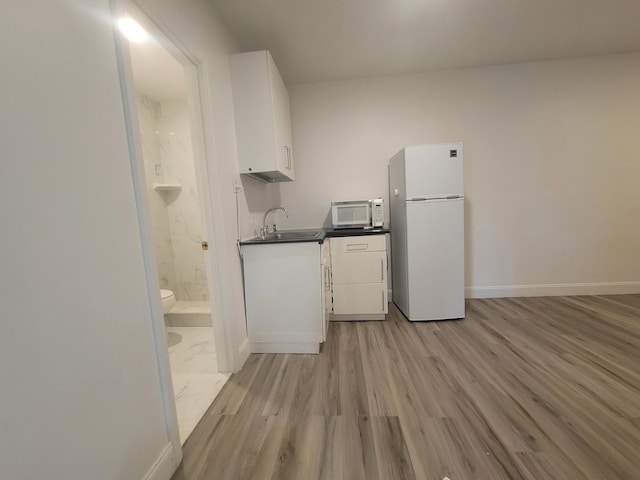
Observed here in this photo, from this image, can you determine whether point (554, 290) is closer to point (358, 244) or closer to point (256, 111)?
point (358, 244)

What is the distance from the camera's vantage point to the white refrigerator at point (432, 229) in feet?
7.34

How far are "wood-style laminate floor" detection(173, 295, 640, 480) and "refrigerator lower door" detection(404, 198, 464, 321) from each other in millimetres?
261

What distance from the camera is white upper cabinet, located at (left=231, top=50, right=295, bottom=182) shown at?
1900 millimetres

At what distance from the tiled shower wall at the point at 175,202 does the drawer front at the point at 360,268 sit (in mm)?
1595

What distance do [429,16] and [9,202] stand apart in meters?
2.63

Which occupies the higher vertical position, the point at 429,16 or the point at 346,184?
the point at 429,16

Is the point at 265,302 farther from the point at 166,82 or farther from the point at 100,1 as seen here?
the point at 166,82

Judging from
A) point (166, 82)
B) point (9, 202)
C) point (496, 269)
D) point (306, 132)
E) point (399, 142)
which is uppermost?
point (166, 82)

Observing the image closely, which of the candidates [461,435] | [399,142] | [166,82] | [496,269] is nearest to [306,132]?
[399,142]

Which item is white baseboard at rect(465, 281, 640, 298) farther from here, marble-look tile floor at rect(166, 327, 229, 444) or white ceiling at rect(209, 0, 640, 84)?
marble-look tile floor at rect(166, 327, 229, 444)

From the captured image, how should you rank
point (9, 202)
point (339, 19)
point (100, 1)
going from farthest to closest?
point (339, 19)
point (100, 1)
point (9, 202)

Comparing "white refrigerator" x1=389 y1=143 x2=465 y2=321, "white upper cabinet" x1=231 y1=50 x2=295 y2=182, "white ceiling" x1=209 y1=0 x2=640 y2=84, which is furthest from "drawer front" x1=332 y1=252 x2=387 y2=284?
"white ceiling" x1=209 y1=0 x2=640 y2=84

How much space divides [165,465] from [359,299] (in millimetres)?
1783

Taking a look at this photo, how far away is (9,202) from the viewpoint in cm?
59
